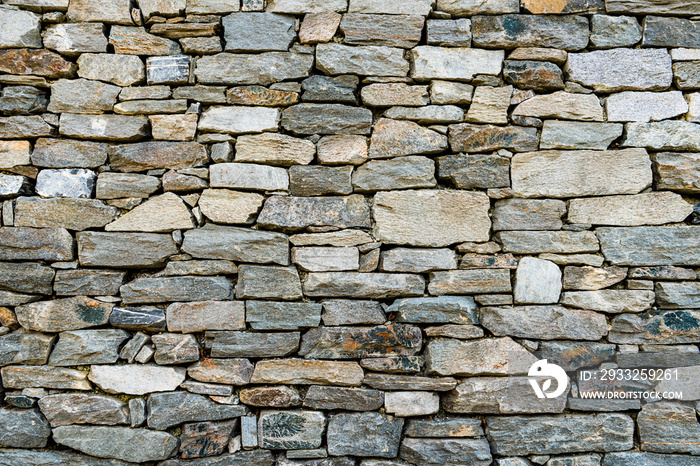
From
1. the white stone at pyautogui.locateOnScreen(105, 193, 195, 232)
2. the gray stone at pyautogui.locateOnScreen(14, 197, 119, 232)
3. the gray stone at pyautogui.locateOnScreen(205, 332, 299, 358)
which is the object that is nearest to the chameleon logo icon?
the gray stone at pyautogui.locateOnScreen(205, 332, 299, 358)

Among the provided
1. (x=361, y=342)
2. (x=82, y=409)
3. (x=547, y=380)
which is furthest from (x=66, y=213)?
(x=547, y=380)

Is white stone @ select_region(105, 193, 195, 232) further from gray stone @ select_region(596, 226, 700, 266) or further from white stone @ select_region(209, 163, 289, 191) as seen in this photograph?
gray stone @ select_region(596, 226, 700, 266)

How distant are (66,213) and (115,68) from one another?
0.89 m

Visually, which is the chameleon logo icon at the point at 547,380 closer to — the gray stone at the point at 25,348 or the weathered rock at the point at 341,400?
the weathered rock at the point at 341,400

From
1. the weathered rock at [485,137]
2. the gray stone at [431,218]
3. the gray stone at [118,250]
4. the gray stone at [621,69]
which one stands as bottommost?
the gray stone at [118,250]

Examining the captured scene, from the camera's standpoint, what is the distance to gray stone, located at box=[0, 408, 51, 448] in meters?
2.12

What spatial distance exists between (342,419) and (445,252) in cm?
110

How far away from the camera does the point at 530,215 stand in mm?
2195

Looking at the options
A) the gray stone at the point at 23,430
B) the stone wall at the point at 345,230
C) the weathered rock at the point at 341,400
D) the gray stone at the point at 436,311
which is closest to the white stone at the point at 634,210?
the stone wall at the point at 345,230

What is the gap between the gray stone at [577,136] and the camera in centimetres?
222

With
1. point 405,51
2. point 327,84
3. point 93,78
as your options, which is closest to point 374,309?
point 327,84

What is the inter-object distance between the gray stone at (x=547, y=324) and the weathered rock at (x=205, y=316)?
1412mm

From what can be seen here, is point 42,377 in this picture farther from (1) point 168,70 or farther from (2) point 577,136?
(2) point 577,136

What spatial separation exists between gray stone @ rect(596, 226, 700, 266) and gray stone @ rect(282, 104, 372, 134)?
5.14 feet
